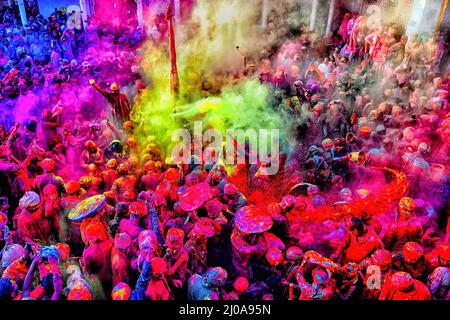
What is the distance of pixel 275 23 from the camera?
38.5 feet

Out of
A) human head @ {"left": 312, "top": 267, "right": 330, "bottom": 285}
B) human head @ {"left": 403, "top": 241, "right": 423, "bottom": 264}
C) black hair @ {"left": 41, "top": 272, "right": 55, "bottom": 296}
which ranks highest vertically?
human head @ {"left": 403, "top": 241, "right": 423, "bottom": 264}

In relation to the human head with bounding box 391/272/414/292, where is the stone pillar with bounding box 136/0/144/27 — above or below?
above

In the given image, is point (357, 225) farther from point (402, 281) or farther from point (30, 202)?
point (30, 202)

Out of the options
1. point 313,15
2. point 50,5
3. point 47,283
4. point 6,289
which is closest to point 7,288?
point 6,289

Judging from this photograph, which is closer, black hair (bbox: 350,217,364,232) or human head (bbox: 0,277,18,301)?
human head (bbox: 0,277,18,301)

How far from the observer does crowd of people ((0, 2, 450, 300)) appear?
11.7ft

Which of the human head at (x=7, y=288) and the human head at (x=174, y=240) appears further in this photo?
the human head at (x=174, y=240)

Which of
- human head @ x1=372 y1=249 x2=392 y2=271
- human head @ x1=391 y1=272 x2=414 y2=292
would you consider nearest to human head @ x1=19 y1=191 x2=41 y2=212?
human head @ x1=372 y1=249 x2=392 y2=271

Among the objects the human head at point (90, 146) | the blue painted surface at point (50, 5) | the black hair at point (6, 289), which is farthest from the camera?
the blue painted surface at point (50, 5)

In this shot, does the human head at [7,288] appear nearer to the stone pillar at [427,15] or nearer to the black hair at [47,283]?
the black hair at [47,283]

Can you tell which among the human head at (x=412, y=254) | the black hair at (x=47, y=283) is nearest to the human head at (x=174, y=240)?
the black hair at (x=47, y=283)

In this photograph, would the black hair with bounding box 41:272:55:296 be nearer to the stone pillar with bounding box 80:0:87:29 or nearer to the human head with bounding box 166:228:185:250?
the human head with bounding box 166:228:185:250

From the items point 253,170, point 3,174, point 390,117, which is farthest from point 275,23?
point 3,174

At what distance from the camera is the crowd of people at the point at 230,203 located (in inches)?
140
